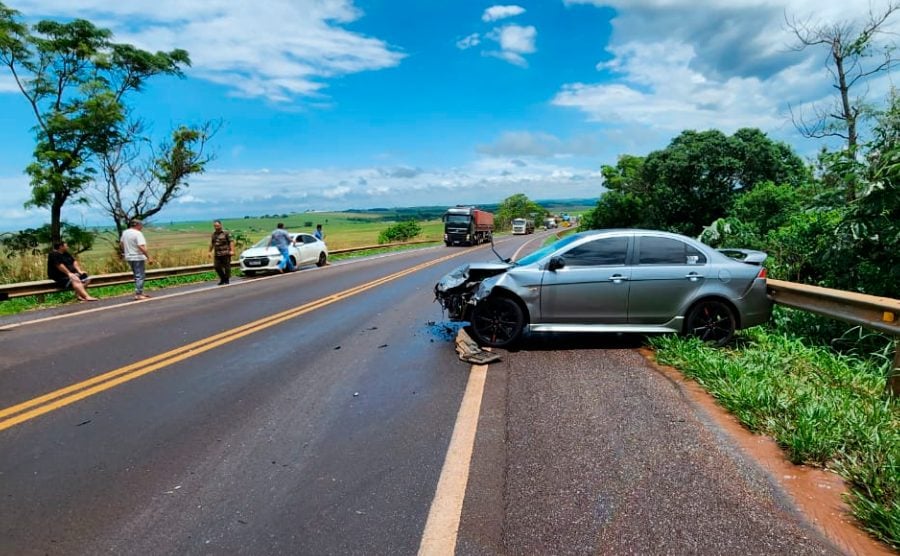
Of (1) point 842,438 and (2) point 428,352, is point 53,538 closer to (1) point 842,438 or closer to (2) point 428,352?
(2) point 428,352

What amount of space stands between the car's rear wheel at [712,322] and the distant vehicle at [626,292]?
0.04 ft

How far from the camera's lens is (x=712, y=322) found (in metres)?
6.79

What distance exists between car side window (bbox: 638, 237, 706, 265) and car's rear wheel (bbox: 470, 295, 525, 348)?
1800 mm

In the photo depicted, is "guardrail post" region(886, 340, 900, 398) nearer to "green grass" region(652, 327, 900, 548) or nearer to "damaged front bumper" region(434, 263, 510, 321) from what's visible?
"green grass" region(652, 327, 900, 548)

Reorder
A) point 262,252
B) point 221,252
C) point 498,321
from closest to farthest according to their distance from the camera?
1. point 498,321
2. point 221,252
3. point 262,252

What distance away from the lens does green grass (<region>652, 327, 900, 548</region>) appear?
10.2 ft

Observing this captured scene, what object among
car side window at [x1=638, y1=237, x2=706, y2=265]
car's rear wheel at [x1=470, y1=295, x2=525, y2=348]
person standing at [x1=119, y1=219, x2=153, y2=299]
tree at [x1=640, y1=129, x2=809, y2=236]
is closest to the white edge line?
car's rear wheel at [x1=470, y1=295, x2=525, y2=348]

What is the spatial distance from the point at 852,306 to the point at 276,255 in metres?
16.9

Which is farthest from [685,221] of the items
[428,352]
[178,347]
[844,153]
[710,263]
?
[178,347]

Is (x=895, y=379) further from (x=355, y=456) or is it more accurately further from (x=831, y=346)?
(x=355, y=456)

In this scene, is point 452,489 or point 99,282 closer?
point 452,489

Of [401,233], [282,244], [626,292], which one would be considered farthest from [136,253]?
[401,233]

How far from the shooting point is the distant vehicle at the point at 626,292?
6.72 metres

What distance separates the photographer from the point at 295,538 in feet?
9.27
